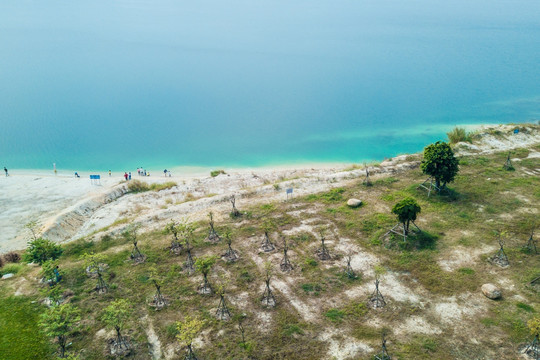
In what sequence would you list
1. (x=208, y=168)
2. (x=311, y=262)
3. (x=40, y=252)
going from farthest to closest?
(x=208, y=168) → (x=40, y=252) → (x=311, y=262)

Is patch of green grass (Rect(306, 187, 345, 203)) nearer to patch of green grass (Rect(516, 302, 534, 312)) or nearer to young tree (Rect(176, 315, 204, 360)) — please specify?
patch of green grass (Rect(516, 302, 534, 312))

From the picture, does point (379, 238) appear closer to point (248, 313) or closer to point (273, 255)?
point (273, 255)

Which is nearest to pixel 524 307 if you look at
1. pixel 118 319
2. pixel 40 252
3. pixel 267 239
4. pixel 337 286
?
pixel 337 286

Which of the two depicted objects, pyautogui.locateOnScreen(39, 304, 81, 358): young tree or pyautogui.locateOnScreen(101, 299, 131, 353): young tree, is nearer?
pyautogui.locateOnScreen(39, 304, 81, 358): young tree

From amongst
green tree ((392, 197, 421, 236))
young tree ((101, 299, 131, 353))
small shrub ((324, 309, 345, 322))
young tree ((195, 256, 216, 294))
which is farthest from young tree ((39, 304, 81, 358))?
green tree ((392, 197, 421, 236))

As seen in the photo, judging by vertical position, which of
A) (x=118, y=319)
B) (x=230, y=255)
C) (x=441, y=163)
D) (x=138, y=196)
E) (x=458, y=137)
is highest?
(x=458, y=137)

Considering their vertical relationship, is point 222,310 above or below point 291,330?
above

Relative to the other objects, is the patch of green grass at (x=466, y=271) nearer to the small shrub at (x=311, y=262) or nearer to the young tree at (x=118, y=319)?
the small shrub at (x=311, y=262)

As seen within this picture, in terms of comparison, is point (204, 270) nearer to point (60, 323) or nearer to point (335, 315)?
point (60, 323)
